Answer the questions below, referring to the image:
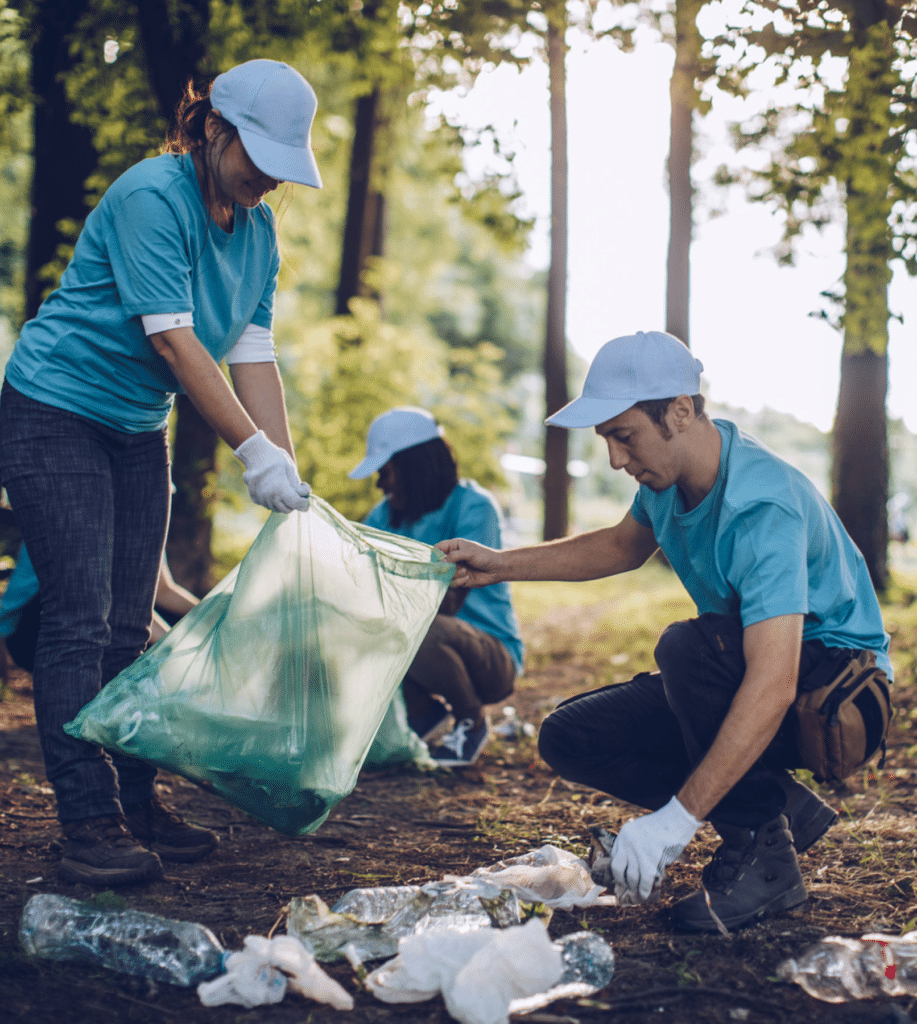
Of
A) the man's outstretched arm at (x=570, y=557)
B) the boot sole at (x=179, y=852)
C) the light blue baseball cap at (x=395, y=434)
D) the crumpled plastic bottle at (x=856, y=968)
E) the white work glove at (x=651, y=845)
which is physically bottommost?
the boot sole at (x=179, y=852)

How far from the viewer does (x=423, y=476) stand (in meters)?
3.58

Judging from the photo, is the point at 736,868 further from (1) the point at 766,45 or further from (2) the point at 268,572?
(1) the point at 766,45

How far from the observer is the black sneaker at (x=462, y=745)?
3.50m

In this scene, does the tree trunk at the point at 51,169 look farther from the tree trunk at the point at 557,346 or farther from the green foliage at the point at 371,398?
the tree trunk at the point at 557,346

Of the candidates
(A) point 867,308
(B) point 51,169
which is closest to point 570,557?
(A) point 867,308

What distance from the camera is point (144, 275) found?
207 centimetres

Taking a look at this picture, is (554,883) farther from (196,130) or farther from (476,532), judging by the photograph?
(196,130)

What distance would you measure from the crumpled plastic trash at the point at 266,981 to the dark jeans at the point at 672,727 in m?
0.83

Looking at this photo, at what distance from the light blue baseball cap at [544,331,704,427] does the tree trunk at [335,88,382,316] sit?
8.77 m

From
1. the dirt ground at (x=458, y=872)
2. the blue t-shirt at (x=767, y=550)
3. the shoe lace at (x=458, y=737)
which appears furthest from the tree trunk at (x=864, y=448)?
the blue t-shirt at (x=767, y=550)

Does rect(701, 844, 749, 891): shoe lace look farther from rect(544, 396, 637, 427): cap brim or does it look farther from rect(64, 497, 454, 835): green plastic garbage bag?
rect(544, 396, 637, 427): cap brim

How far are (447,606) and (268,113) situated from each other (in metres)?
1.89

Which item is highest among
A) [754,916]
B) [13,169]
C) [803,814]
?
[13,169]

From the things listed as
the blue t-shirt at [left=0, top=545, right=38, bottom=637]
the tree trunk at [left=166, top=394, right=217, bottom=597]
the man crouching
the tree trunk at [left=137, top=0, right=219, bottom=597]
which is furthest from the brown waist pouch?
the tree trunk at [left=166, top=394, right=217, bottom=597]
